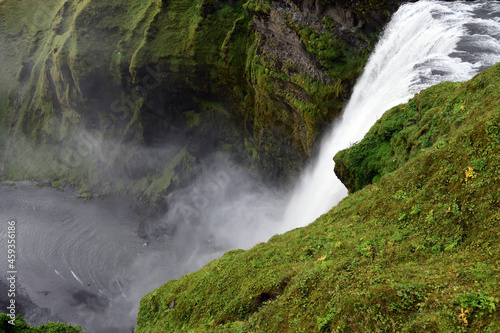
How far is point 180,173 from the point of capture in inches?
1925

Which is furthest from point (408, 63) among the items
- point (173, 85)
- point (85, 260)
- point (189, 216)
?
point (85, 260)

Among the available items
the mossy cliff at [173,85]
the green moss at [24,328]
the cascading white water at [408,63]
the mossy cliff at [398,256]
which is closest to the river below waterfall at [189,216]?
the cascading white water at [408,63]

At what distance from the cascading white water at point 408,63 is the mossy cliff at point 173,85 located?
2637 millimetres

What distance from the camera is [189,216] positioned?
148 ft

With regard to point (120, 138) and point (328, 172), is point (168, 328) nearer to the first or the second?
point (328, 172)

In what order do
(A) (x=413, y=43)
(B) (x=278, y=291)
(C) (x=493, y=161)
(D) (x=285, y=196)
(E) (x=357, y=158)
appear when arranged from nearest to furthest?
(C) (x=493, y=161), (B) (x=278, y=291), (E) (x=357, y=158), (A) (x=413, y=43), (D) (x=285, y=196)

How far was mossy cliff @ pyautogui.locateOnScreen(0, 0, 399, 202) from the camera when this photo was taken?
102 ft

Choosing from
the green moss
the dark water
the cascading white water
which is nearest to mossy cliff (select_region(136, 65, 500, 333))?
the cascading white water

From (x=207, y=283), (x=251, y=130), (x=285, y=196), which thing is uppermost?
(x=207, y=283)

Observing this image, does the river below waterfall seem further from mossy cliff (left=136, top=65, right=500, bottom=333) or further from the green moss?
the green moss

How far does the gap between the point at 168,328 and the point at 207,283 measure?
8.30 ft

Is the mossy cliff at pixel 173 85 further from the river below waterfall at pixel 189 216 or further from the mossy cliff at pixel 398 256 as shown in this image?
the mossy cliff at pixel 398 256

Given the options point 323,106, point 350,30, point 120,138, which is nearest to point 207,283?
point 323,106

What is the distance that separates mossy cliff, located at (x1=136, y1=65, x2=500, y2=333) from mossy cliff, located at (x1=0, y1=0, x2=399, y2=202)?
57.7 feet
